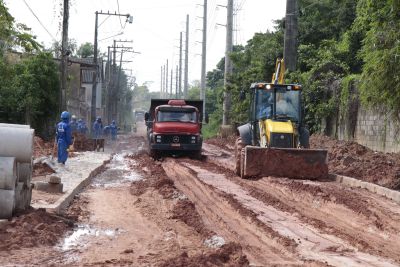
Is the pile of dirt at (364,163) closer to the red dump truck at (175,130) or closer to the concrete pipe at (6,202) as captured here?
the red dump truck at (175,130)

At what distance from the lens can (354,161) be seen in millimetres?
21984

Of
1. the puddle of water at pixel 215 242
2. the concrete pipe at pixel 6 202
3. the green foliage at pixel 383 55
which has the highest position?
the green foliage at pixel 383 55

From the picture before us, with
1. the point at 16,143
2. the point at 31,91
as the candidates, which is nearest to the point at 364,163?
the point at 16,143

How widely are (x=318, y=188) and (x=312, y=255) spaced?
23.4 feet

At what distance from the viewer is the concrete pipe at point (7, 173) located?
9.39m

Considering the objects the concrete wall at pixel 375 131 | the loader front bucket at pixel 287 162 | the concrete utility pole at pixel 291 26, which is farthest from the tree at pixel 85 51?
the loader front bucket at pixel 287 162

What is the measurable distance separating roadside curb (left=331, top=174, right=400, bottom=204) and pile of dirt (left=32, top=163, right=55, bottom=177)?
8.29 metres

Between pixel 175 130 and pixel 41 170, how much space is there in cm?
962

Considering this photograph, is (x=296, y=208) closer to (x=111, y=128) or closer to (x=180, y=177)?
(x=180, y=177)

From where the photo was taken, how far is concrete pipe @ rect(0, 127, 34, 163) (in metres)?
9.73

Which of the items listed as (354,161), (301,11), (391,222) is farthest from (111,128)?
(391,222)

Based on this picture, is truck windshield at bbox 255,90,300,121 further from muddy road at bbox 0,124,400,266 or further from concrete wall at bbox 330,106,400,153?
concrete wall at bbox 330,106,400,153

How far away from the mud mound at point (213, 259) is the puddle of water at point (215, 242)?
465mm

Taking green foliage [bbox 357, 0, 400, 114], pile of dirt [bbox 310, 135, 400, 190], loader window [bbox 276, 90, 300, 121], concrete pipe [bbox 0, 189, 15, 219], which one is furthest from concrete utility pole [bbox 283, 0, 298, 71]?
concrete pipe [bbox 0, 189, 15, 219]
